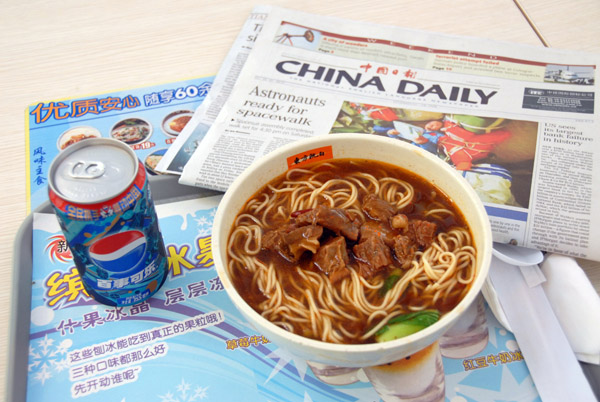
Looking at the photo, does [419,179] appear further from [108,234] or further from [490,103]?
[108,234]

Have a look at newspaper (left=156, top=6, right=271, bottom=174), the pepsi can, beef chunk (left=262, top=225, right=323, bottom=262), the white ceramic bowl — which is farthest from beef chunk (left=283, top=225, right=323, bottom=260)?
newspaper (left=156, top=6, right=271, bottom=174)

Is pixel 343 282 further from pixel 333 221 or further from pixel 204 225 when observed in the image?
pixel 204 225

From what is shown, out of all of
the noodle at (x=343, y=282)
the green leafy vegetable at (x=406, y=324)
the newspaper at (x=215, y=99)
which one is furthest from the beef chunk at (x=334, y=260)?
the newspaper at (x=215, y=99)

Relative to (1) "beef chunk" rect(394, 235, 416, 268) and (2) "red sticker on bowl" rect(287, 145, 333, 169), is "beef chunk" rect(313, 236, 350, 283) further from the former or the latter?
(2) "red sticker on bowl" rect(287, 145, 333, 169)

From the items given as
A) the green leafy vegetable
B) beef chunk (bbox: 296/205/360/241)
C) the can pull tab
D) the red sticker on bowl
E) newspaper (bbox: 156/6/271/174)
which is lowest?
the green leafy vegetable

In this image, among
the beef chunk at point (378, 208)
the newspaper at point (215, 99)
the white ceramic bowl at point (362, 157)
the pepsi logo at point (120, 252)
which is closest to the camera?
the white ceramic bowl at point (362, 157)

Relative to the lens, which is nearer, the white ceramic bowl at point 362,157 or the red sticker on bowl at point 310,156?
the white ceramic bowl at point 362,157

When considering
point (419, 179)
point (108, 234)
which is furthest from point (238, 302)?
point (419, 179)

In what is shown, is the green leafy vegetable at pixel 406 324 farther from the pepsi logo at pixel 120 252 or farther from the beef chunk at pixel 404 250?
the pepsi logo at pixel 120 252
